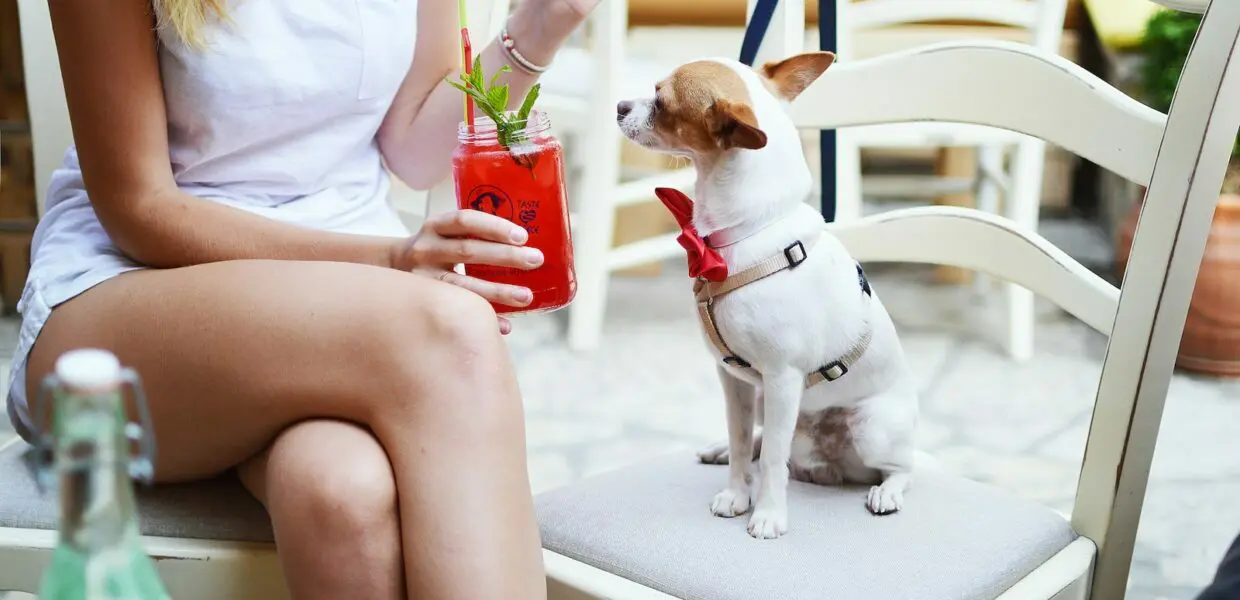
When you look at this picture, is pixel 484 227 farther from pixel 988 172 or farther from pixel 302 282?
pixel 988 172

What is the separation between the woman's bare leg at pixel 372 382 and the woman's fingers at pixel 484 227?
74 mm

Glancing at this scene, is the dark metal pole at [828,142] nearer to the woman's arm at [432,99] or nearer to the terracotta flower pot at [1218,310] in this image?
the woman's arm at [432,99]

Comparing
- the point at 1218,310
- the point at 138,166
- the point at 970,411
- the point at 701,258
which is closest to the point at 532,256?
the point at 701,258

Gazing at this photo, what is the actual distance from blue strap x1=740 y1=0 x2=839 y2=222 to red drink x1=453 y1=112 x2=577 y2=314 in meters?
0.36

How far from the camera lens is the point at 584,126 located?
8.79 feet

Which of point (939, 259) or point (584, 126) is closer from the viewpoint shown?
point (939, 259)

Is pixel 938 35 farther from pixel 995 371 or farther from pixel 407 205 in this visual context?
pixel 407 205

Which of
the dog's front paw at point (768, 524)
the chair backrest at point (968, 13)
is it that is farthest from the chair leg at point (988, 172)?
the dog's front paw at point (768, 524)

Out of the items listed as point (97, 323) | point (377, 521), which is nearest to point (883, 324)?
point (377, 521)

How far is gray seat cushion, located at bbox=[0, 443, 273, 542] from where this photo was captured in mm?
858

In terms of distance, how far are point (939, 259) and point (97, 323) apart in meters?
0.75

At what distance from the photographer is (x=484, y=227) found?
2.82 feet

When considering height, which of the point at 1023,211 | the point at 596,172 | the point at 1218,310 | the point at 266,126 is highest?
the point at 266,126

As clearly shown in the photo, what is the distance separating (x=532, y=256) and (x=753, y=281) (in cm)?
18
